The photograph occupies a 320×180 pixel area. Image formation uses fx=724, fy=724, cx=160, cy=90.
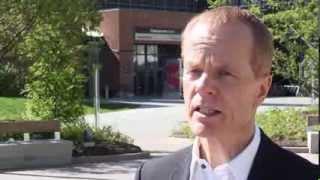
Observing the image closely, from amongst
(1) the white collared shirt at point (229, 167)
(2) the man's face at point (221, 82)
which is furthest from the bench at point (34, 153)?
(2) the man's face at point (221, 82)

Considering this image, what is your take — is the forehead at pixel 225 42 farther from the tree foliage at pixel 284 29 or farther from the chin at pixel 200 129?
the tree foliage at pixel 284 29

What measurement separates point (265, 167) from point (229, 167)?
91 millimetres

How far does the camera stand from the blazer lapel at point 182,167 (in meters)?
1.74

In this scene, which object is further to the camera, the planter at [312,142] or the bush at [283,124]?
the bush at [283,124]

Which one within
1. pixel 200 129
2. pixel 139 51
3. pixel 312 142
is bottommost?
pixel 139 51

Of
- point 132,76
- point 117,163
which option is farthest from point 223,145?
point 132,76

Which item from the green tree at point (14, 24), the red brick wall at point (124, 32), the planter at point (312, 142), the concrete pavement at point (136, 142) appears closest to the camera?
the concrete pavement at point (136, 142)

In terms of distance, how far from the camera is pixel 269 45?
167cm

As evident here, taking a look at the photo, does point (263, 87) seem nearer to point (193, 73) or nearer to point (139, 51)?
point (193, 73)

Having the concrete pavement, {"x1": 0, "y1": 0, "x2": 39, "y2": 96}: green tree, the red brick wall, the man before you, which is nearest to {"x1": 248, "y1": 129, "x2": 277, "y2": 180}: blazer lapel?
the man

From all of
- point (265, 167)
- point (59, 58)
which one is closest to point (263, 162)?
point (265, 167)

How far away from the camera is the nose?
62.8 inches

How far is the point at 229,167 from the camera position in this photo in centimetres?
167

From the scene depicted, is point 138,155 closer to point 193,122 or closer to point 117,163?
point 117,163
